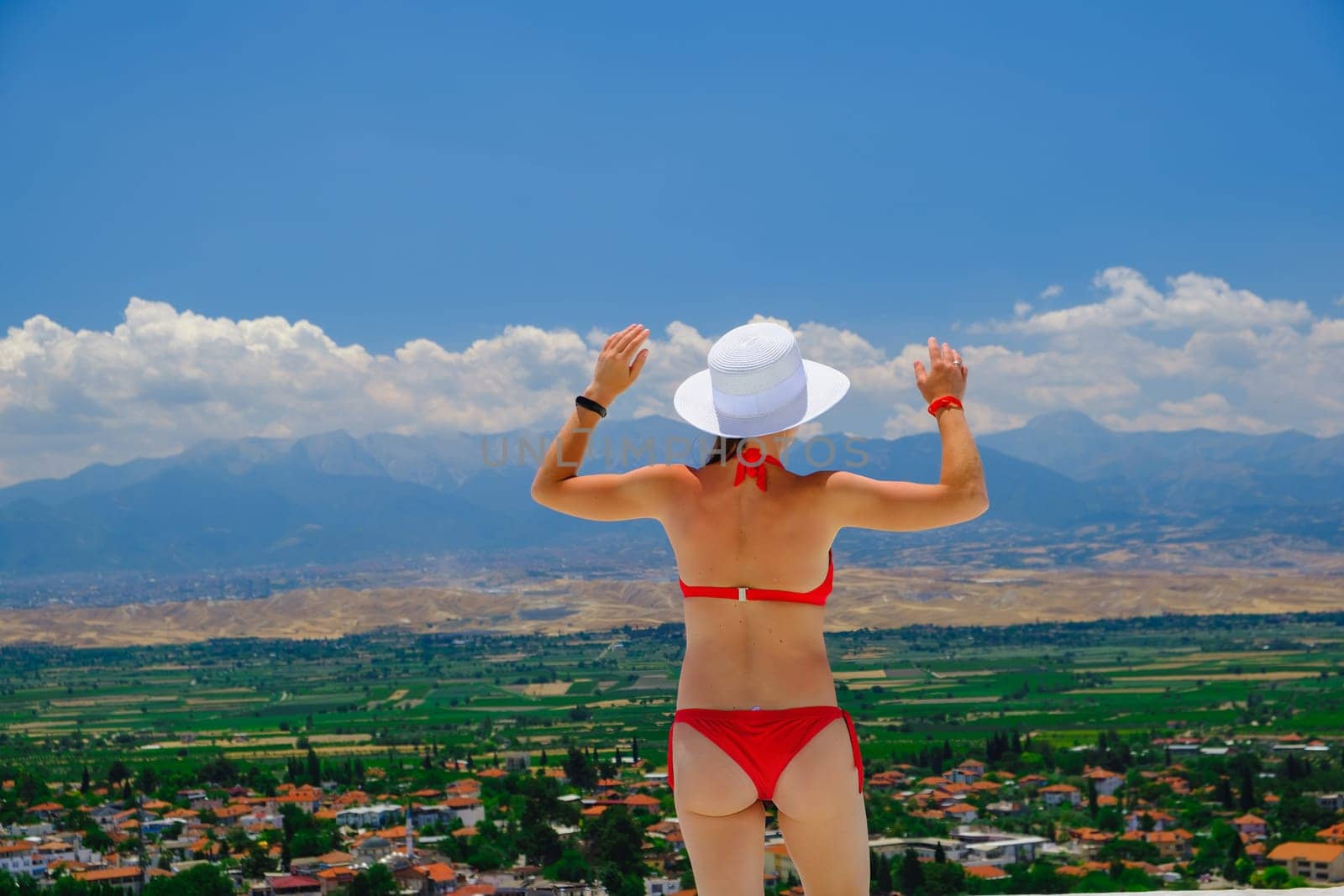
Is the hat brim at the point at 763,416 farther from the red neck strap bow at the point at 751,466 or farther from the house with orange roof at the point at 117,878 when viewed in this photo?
the house with orange roof at the point at 117,878

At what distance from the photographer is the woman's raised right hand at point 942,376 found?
7.50 ft

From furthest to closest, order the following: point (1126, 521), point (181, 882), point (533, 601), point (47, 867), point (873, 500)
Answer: point (1126, 521)
point (533, 601)
point (47, 867)
point (181, 882)
point (873, 500)

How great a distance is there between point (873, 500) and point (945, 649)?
6393cm

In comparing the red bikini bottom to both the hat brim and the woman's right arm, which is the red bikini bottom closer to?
the woman's right arm

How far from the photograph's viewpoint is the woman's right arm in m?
2.15

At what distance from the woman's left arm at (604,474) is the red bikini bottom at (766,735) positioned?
43 cm

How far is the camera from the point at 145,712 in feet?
185

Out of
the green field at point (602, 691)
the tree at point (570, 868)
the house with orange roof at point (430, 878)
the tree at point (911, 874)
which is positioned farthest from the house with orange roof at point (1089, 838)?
the house with orange roof at point (430, 878)

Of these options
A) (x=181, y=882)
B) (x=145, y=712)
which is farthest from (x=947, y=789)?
(x=145, y=712)

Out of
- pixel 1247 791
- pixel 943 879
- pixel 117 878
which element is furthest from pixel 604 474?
pixel 1247 791

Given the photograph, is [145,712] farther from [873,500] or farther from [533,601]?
[873,500]

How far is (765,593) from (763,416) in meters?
0.34

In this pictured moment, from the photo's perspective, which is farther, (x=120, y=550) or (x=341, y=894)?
(x=120, y=550)

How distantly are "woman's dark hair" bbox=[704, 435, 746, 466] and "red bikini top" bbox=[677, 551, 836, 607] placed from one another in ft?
0.83
